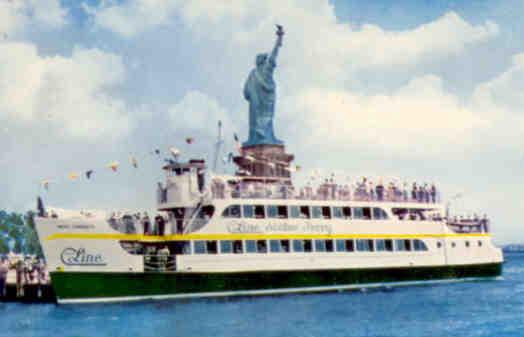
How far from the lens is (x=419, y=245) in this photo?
4656cm

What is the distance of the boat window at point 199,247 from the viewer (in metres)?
38.9

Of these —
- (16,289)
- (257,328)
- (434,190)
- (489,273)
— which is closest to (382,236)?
(434,190)

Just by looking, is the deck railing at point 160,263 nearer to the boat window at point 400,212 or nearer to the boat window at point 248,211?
the boat window at point 248,211

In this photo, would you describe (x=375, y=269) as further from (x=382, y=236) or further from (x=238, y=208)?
(x=238, y=208)

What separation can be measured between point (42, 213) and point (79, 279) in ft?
12.0

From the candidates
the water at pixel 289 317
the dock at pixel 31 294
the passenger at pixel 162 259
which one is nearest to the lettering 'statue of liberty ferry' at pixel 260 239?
the passenger at pixel 162 259

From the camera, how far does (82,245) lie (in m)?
36.5

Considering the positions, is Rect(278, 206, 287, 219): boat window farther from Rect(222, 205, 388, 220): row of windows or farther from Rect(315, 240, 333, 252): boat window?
Rect(315, 240, 333, 252): boat window

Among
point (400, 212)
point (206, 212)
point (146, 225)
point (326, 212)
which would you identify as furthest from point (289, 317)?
point (400, 212)

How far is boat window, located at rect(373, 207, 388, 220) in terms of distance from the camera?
45.1m

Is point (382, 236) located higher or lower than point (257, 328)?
higher

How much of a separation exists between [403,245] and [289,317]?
1468 centimetres

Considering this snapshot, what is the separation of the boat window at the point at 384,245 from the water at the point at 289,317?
3.70 m

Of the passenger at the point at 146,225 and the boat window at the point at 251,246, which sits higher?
the passenger at the point at 146,225
